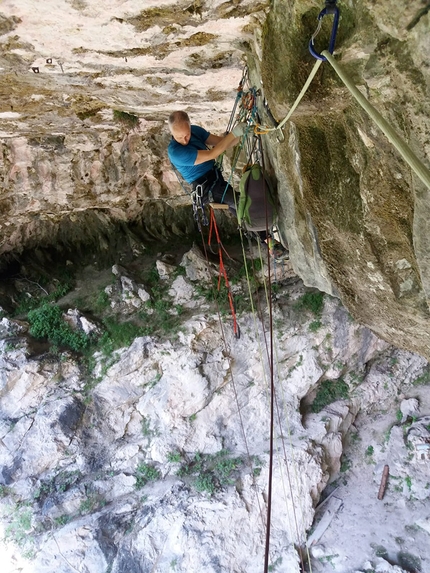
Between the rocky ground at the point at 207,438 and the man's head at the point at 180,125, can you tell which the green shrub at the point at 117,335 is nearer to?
the rocky ground at the point at 207,438

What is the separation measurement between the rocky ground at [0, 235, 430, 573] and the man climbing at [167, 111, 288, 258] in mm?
3207

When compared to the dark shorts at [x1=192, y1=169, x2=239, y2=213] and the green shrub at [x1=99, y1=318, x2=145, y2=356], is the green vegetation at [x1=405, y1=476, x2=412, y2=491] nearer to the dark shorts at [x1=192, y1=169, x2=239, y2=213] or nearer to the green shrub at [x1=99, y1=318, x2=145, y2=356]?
the green shrub at [x1=99, y1=318, x2=145, y2=356]

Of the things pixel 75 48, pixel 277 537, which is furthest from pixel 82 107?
pixel 277 537

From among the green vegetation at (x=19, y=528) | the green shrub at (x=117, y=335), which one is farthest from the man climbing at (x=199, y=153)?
the green vegetation at (x=19, y=528)

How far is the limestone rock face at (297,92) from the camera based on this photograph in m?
2.04

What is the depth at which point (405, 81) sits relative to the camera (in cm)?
192

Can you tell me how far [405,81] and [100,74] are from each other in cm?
265

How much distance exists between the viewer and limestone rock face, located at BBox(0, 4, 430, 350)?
2037 mm

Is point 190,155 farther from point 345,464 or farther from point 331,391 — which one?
point 345,464

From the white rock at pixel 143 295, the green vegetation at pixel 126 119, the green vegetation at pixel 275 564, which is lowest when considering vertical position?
the green vegetation at pixel 275 564

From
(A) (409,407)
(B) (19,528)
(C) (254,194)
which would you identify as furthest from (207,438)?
(C) (254,194)

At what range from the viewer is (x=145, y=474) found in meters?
7.08

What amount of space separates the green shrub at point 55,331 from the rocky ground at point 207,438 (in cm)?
4

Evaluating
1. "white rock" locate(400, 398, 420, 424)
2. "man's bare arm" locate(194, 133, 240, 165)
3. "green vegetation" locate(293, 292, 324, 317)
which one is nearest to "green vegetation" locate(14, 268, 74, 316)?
"green vegetation" locate(293, 292, 324, 317)
